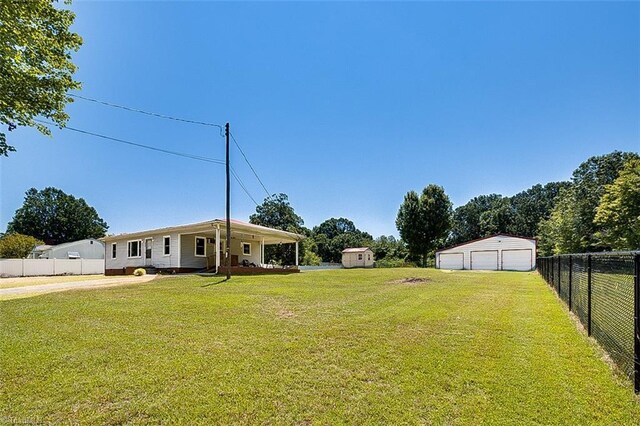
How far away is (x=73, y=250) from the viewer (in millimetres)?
40219

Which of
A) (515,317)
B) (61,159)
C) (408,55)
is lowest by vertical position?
(515,317)

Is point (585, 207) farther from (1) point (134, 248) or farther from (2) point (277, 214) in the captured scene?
(1) point (134, 248)

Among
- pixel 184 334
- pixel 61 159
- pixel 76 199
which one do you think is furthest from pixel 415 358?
pixel 76 199

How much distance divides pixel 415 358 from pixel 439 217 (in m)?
41.3

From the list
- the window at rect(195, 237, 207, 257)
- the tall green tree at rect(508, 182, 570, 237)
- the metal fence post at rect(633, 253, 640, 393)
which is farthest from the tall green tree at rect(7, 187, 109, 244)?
the tall green tree at rect(508, 182, 570, 237)

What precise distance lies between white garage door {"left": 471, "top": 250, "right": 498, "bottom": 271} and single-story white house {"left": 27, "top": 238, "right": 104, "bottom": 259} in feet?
139

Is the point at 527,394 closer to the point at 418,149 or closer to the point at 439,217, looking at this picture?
the point at 418,149

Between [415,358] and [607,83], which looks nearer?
[415,358]

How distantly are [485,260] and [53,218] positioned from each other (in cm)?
7437

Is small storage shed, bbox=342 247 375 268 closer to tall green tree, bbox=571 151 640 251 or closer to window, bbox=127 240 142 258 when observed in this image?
tall green tree, bbox=571 151 640 251

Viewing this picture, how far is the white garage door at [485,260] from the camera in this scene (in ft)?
113

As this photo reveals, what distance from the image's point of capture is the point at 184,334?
5254 millimetres

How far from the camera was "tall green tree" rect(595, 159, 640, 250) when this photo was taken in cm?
2408

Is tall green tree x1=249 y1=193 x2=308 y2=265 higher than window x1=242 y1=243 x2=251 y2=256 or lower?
A: higher
